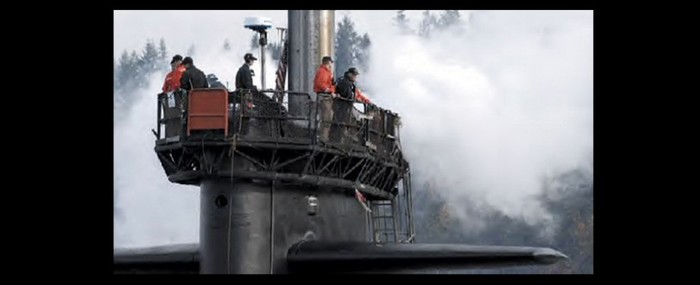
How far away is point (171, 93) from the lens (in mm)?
24359

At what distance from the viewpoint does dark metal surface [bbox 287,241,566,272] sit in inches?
953

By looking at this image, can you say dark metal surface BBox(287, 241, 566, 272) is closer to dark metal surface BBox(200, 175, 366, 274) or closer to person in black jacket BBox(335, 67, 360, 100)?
dark metal surface BBox(200, 175, 366, 274)

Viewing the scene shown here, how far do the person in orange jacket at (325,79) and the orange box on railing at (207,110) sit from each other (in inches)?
102

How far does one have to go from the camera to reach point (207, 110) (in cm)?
2358

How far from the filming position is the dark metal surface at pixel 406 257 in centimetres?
2422

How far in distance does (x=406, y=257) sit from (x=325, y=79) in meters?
3.36

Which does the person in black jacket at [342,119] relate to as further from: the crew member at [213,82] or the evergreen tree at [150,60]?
the evergreen tree at [150,60]

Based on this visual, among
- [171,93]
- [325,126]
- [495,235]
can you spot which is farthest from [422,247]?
[495,235]

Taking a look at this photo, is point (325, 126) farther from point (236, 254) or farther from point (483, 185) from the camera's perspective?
point (483, 185)

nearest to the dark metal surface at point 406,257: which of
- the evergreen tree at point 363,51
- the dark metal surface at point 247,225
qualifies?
the dark metal surface at point 247,225

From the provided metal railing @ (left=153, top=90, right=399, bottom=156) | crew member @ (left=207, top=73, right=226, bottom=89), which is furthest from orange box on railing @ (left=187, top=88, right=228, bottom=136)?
crew member @ (left=207, top=73, right=226, bottom=89)

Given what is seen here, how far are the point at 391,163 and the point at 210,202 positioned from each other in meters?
Result: 4.16

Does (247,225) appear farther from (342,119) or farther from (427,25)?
(427,25)

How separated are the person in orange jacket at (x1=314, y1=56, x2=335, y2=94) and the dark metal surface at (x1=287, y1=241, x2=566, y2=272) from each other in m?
2.65
